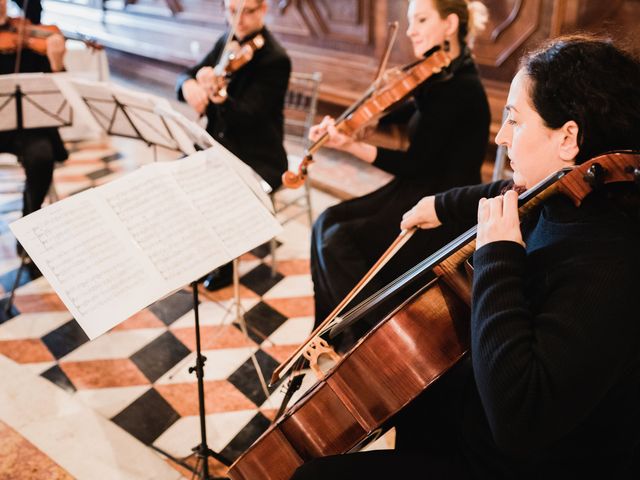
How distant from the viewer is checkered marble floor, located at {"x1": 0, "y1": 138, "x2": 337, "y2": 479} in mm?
1884

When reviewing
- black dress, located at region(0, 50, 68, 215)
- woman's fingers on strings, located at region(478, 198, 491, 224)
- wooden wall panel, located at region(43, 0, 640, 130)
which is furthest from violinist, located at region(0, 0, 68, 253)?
woman's fingers on strings, located at region(478, 198, 491, 224)

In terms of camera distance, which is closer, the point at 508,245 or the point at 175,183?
the point at 508,245

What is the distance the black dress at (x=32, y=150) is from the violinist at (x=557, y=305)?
7.92 ft

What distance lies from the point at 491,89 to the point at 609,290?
3.05m

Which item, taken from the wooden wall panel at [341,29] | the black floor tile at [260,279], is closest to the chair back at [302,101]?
the black floor tile at [260,279]

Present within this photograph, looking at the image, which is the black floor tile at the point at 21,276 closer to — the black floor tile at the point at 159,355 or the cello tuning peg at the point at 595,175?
the black floor tile at the point at 159,355

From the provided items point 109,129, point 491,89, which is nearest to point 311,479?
point 109,129

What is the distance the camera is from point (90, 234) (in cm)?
128

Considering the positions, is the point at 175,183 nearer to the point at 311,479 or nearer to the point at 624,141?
the point at 311,479

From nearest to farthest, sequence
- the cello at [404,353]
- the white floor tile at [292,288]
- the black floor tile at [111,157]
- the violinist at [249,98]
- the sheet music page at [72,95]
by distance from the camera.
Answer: the cello at [404,353] < the sheet music page at [72,95] < the violinist at [249,98] < the white floor tile at [292,288] < the black floor tile at [111,157]

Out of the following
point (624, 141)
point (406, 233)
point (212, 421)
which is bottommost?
point (212, 421)

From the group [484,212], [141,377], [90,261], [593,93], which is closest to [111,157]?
[141,377]

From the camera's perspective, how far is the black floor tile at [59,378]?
219 cm

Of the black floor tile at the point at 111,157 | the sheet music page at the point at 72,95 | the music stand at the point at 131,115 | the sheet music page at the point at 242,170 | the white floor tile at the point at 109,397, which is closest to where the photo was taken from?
the sheet music page at the point at 242,170
